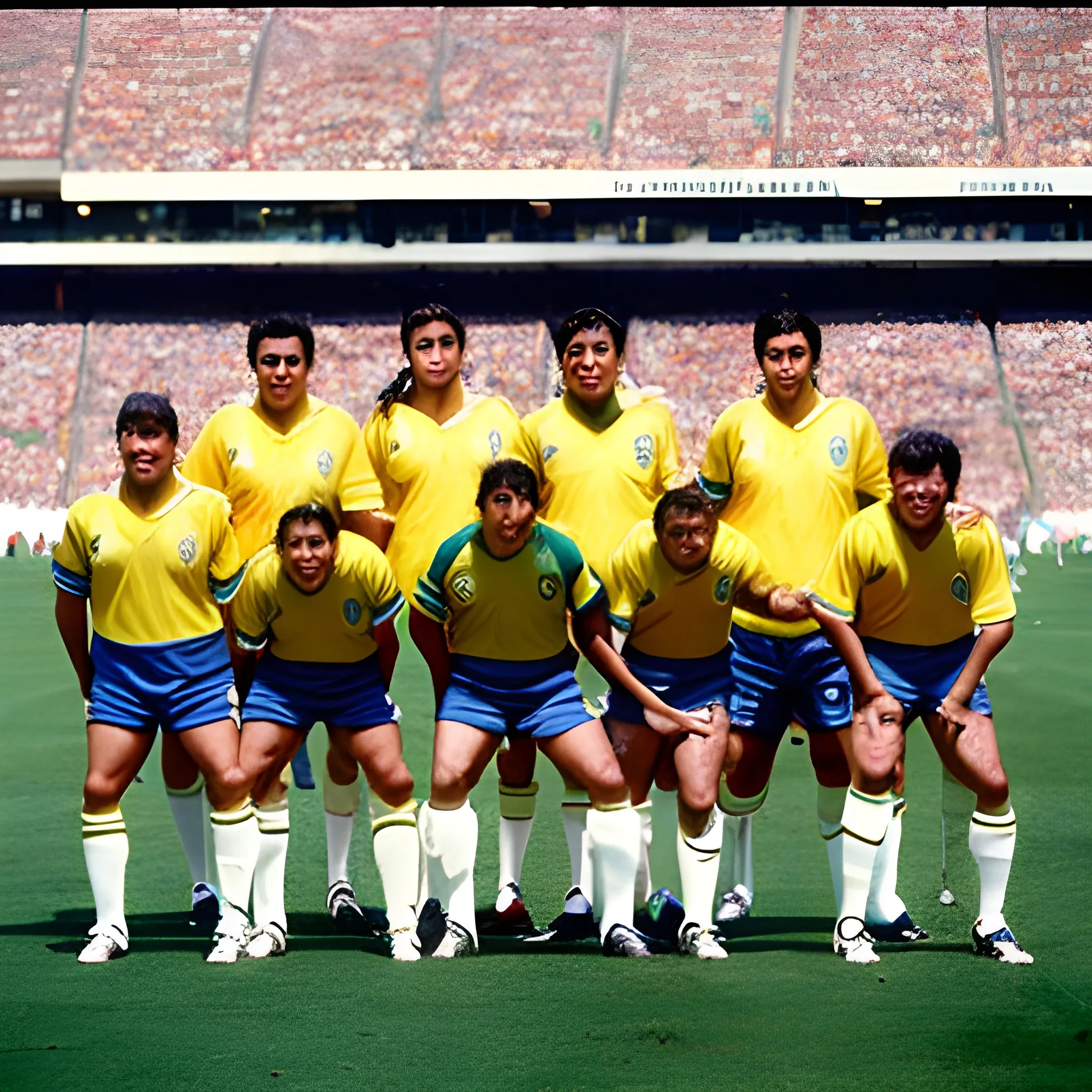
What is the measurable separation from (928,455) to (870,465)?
0.53m

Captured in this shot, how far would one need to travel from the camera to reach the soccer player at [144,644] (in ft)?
13.6

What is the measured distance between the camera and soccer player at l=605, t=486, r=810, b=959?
4148 mm

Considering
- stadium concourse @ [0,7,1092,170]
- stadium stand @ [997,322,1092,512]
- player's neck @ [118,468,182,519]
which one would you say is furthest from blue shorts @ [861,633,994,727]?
stadium concourse @ [0,7,1092,170]

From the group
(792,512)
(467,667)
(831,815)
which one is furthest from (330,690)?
(831,815)

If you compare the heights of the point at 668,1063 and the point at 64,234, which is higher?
the point at 64,234

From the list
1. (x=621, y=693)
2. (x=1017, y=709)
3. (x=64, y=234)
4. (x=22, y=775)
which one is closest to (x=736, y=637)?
(x=621, y=693)

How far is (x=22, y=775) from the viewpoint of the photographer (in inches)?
276

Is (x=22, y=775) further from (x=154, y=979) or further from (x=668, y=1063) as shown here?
(x=668, y=1063)

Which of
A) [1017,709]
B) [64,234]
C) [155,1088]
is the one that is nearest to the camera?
[155,1088]

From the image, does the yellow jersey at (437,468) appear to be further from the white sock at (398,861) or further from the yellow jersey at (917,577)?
the yellow jersey at (917,577)

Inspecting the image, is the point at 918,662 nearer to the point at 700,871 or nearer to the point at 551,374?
the point at 700,871

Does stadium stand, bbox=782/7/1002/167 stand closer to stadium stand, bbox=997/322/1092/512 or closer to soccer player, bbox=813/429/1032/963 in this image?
stadium stand, bbox=997/322/1092/512

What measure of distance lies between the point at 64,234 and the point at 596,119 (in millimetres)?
8295

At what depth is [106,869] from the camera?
413 cm
